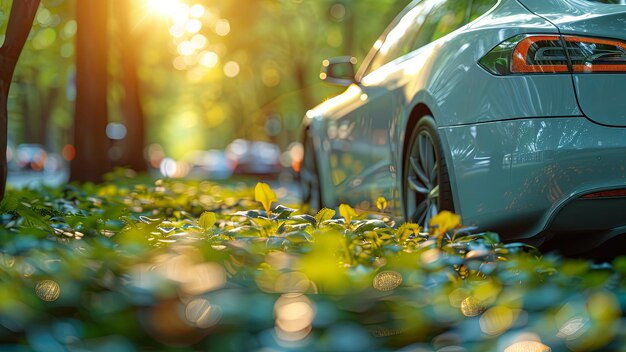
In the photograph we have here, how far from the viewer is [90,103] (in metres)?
11.2

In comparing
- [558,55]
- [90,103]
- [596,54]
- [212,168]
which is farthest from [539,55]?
[212,168]

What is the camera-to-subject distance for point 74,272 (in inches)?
108

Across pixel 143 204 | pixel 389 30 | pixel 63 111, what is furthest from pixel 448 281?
pixel 63 111

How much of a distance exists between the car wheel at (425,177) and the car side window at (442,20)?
0.63m

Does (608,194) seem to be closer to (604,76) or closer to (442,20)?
(604,76)

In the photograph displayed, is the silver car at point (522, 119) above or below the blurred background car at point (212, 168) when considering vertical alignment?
above

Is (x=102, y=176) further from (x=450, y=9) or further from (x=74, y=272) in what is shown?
(x=74, y=272)

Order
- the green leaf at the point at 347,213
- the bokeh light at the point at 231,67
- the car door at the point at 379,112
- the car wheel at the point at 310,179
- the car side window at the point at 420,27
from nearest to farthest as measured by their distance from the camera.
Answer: the green leaf at the point at 347,213
the car side window at the point at 420,27
the car door at the point at 379,112
the car wheel at the point at 310,179
the bokeh light at the point at 231,67

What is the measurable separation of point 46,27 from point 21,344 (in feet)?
54.9

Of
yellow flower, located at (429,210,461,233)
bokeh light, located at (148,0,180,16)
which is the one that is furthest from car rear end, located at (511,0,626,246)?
bokeh light, located at (148,0,180,16)

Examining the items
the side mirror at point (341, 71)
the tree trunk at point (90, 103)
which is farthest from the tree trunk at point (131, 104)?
the side mirror at point (341, 71)

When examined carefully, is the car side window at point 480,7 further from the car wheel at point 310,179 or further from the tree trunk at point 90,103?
the tree trunk at point 90,103

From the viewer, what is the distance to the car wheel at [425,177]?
505 cm

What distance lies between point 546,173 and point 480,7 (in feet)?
4.26
